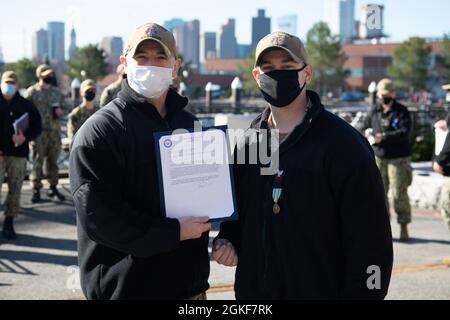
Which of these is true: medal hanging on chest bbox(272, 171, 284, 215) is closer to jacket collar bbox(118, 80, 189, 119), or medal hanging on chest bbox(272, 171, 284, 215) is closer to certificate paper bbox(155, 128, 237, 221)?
certificate paper bbox(155, 128, 237, 221)

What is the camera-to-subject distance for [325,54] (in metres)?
86.6

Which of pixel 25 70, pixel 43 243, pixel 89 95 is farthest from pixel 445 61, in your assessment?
pixel 43 243

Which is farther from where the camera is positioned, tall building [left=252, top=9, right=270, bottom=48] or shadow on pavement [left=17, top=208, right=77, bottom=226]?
tall building [left=252, top=9, right=270, bottom=48]

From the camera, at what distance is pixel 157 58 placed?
3.22m

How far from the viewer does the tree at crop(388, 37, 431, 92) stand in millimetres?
80125

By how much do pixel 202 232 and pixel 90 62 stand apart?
77.5m

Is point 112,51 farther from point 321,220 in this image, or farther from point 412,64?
point 321,220

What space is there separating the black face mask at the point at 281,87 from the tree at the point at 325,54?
3265 inches

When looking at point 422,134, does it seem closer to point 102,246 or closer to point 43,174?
point 43,174

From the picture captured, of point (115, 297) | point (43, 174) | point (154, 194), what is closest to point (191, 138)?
point (154, 194)

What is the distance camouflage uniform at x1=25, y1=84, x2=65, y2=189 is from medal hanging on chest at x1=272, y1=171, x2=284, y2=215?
804cm

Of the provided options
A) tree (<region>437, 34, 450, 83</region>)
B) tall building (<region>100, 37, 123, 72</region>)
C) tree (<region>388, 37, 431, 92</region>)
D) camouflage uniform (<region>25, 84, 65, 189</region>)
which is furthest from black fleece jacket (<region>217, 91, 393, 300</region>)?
tall building (<region>100, 37, 123, 72</region>)

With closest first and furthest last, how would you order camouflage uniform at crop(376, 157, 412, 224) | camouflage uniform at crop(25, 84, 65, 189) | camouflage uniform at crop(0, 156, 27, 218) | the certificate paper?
1. the certificate paper
2. camouflage uniform at crop(0, 156, 27, 218)
3. camouflage uniform at crop(376, 157, 412, 224)
4. camouflage uniform at crop(25, 84, 65, 189)
